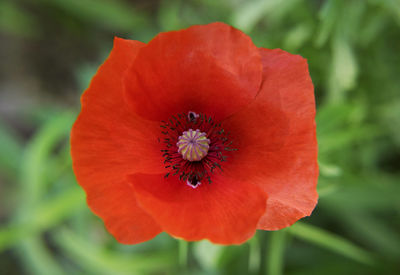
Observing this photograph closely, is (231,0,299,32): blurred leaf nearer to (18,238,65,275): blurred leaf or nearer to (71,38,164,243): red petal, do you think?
(71,38,164,243): red petal

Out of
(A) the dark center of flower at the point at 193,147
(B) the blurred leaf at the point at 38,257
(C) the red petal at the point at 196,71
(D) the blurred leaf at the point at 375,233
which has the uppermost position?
(C) the red petal at the point at 196,71

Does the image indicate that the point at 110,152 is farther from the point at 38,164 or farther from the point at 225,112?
the point at 38,164

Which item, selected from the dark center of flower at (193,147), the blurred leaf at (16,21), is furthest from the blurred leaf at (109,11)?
the dark center of flower at (193,147)

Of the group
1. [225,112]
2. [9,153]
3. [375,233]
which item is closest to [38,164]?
[9,153]

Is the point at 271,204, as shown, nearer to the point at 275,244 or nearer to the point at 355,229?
the point at 275,244

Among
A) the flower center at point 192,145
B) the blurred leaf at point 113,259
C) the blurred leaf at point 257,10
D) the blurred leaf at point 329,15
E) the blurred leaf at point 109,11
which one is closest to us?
the flower center at point 192,145

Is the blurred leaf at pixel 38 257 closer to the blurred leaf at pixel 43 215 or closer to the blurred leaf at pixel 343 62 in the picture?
the blurred leaf at pixel 43 215

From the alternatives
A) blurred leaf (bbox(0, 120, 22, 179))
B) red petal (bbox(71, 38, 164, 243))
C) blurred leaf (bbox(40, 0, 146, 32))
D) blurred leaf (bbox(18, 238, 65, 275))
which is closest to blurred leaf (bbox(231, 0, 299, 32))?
red petal (bbox(71, 38, 164, 243))

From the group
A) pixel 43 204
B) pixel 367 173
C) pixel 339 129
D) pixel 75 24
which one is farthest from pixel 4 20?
pixel 367 173
